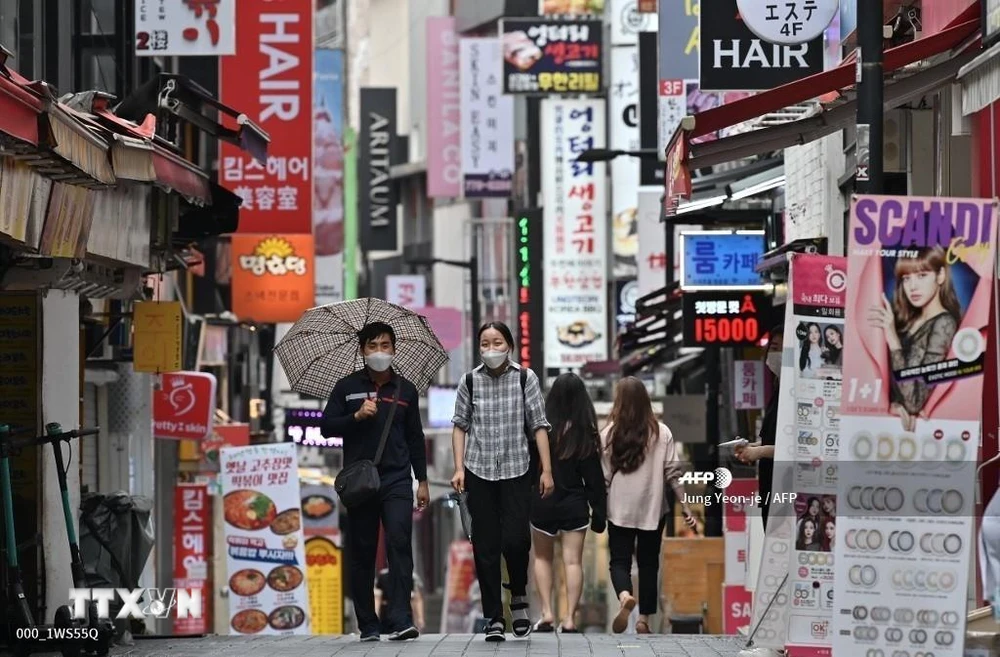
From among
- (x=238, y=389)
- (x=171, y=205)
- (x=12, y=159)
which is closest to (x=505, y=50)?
(x=238, y=389)

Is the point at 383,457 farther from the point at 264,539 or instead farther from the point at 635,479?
the point at 264,539

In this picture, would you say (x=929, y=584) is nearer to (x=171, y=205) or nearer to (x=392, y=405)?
(x=392, y=405)

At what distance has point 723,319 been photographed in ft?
73.4

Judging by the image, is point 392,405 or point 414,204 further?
point 414,204

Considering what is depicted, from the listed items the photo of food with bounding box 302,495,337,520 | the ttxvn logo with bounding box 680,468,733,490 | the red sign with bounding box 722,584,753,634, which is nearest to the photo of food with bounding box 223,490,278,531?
the ttxvn logo with bounding box 680,468,733,490

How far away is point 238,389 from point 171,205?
22.7 meters

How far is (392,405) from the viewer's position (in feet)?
43.1

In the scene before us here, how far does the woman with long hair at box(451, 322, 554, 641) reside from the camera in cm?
1315

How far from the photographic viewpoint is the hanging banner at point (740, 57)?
54.2 feet

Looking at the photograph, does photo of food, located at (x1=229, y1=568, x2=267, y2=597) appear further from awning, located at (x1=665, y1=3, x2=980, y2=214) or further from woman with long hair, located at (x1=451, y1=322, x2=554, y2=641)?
awning, located at (x1=665, y1=3, x2=980, y2=214)

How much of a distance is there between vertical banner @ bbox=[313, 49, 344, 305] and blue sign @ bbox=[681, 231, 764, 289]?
2142 cm

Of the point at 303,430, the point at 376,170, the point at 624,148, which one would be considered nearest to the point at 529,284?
the point at 624,148

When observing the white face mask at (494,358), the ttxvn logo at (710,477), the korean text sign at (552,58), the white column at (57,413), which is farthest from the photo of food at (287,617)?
the korean text sign at (552,58)

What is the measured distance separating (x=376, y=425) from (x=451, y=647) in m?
1.45
